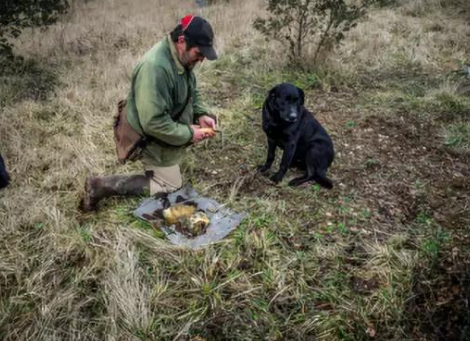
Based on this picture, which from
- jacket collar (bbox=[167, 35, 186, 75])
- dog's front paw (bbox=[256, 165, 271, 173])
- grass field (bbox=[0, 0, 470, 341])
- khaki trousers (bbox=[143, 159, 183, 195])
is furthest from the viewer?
dog's front paw (bbox=[256, 165, 271, 173])

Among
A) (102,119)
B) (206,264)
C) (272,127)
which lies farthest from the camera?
(102,119)

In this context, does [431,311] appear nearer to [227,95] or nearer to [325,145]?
[325,145]

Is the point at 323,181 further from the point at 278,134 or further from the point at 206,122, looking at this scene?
the point at 206,122

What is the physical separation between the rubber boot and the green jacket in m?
0.26

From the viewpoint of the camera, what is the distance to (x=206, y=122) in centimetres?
354

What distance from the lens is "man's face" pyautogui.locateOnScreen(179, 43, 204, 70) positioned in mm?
2852

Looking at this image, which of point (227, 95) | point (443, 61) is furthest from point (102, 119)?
point (443, 61)

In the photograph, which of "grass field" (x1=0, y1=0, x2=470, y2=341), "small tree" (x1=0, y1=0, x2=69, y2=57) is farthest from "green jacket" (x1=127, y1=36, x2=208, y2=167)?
"small tree" (x1=0, y1=0, x2=69, y2=57)

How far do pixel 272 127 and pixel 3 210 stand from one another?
7.93 ft

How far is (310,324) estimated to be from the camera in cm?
243

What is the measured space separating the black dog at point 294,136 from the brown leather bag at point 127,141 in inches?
46.0

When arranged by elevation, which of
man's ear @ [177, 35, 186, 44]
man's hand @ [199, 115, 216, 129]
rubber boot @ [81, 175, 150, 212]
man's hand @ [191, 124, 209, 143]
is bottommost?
rubber boot @ [81, 175, 150, 212]

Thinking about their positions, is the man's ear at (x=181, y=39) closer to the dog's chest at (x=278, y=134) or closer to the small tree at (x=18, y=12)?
the dog's chest at (x=278, y=134)

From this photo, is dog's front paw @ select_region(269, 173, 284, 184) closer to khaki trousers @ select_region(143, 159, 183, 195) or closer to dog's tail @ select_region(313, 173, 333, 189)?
dog's tail @ select_region(313, 173, 333, 189)
